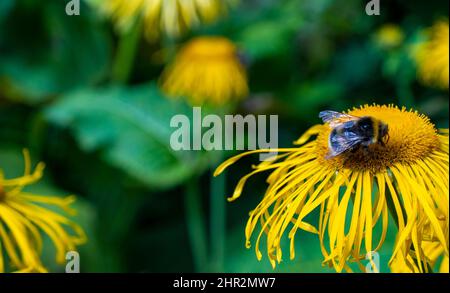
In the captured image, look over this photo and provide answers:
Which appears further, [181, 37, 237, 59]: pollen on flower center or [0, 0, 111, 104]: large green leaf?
[0, 0, 111, 104]: large green leaf

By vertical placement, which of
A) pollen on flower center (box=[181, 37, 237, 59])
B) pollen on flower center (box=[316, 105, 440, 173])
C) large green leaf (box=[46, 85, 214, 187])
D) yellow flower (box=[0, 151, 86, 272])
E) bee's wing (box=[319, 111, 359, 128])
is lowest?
yellow flower (box=[0, 151, 86, 272])

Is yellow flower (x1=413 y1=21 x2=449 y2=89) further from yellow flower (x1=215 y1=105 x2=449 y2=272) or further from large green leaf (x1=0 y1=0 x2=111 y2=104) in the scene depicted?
large green leaf (x1=0 y1=0 x2=111 y2=104)

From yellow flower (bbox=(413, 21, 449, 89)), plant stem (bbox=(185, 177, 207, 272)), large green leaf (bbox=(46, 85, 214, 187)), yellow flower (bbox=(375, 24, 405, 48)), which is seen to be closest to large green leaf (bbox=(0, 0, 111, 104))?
large green leaf (bbox=(46, 85, 214, 187))

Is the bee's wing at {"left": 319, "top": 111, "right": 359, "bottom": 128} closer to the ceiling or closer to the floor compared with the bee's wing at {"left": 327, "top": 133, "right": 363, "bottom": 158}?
closer to the ceiling

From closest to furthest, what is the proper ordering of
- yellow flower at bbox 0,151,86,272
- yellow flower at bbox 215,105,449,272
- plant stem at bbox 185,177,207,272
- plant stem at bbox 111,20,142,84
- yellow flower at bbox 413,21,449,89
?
1. yellow flower at bbox 215,105,449,272
2. yellow flower at bbox 0,151,86,272
3. yellow flower at bbox 413,21,449,89
4. plant stem at bbox 185,177,207,272
5. plant stem at bbox 111,20,142,84

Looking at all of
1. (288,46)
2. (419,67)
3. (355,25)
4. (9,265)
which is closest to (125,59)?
(288,46)

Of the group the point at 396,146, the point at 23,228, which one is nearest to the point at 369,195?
the point at 396,146

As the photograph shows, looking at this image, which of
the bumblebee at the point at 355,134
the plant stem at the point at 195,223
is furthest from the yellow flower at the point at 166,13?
the bumblebee at the point at 355,134

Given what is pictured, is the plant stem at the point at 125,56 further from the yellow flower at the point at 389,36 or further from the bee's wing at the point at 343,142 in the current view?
the bee's wing at the point at 343,142
